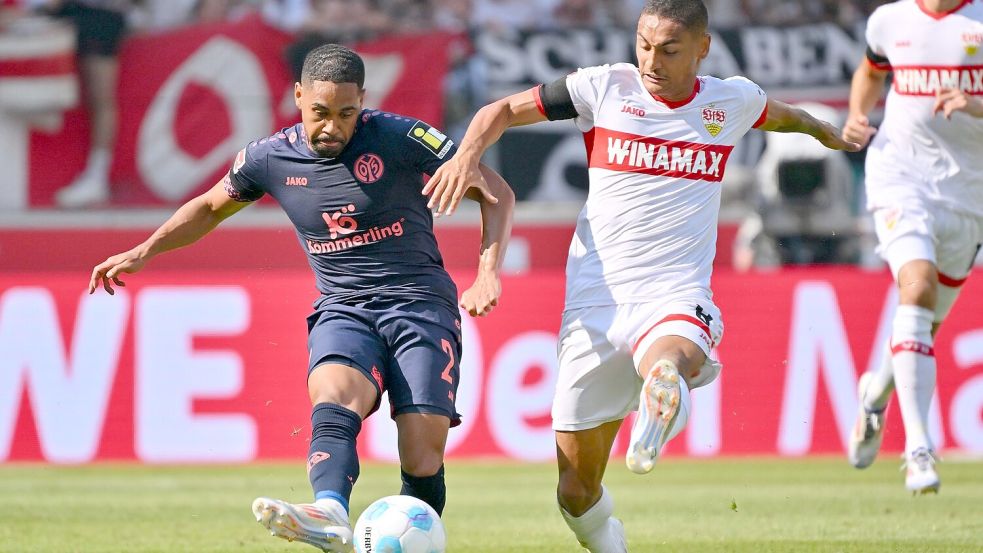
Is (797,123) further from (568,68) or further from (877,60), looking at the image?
(568,68)

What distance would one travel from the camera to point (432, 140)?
649cm

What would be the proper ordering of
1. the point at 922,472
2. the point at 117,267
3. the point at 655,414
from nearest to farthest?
the point at 655,414
the point at 117,267
the point at 922,472

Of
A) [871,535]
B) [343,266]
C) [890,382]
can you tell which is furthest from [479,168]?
[890,382]

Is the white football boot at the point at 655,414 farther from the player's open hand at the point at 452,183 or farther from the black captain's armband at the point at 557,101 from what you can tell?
the black captain's armband at the point at 557,101

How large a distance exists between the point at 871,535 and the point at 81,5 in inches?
424

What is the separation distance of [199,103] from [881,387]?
28.1 ft

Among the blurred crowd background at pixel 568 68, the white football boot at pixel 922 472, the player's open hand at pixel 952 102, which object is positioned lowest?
the blurred crowd background at pixel 568 68

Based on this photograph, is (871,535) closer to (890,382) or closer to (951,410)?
(890,382)

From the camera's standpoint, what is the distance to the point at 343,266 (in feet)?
21.5

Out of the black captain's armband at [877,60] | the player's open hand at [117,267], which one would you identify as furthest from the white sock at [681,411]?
the black captain's armband at [877,60]

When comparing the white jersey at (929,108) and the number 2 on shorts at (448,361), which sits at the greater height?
the white jersey at (929,108)

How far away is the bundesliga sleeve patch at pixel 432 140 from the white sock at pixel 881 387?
145 inches

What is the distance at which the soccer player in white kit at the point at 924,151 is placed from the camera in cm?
866

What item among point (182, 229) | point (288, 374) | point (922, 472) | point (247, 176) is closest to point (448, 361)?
point (247, 176)
